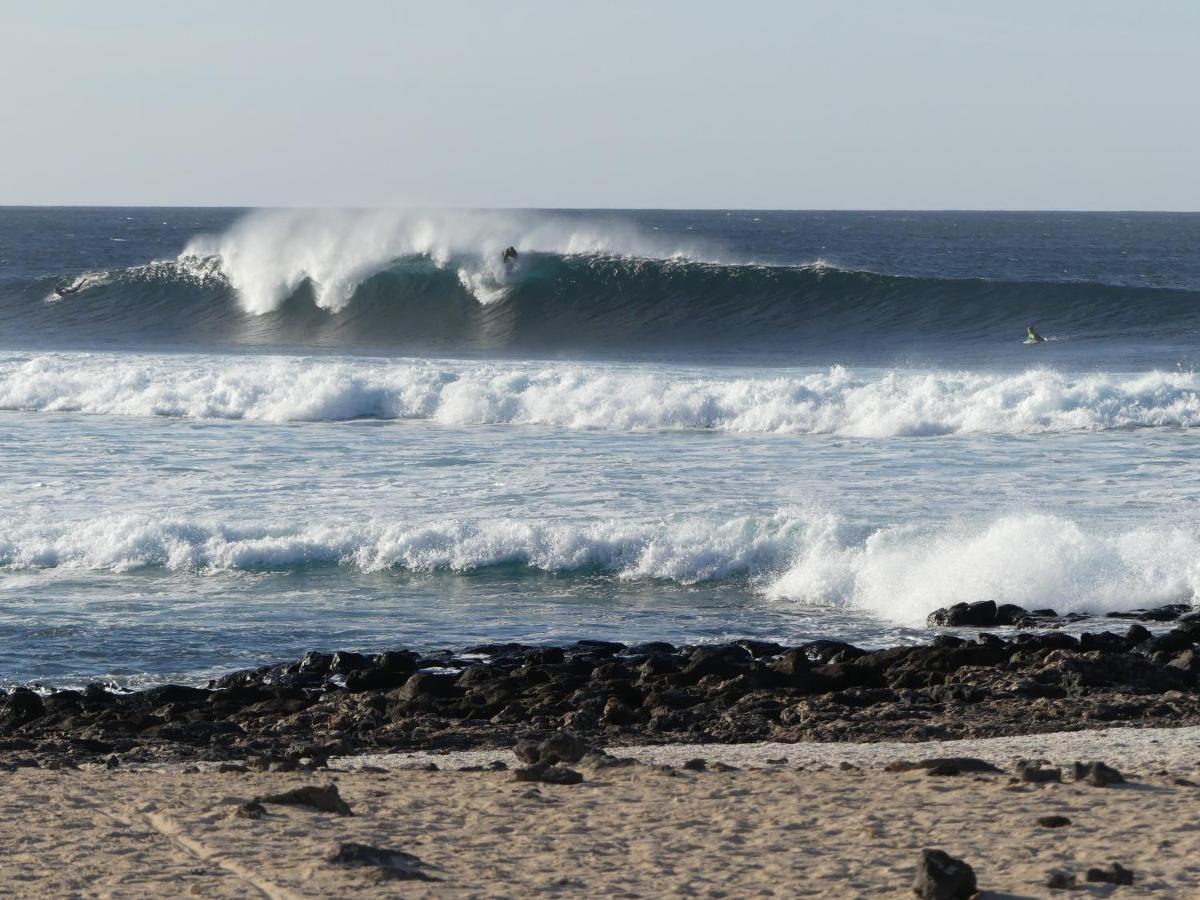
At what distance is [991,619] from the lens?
1116 centimetres

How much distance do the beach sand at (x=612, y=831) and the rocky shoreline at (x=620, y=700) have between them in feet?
2.71

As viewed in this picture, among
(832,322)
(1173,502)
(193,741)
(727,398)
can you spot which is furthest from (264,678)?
(832,322)

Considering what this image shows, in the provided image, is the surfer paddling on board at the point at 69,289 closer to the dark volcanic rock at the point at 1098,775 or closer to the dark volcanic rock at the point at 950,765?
the dark volcanic rock at the point at 950,765

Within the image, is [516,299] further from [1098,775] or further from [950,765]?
[1098,775]

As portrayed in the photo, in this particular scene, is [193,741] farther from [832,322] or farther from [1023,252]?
[1023,252]

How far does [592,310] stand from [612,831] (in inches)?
1113

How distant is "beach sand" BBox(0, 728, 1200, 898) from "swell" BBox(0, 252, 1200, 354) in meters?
24.0

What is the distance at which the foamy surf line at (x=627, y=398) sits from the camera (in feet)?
65.3

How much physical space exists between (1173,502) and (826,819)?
9162mm

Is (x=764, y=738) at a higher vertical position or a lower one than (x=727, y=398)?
lower

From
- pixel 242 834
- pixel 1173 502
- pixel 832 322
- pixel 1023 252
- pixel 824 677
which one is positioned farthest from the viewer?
pixel 1023 252

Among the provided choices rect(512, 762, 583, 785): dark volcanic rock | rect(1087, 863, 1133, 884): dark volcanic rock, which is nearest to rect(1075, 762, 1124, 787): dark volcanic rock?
rect(1087, 863, 1133, 884): dark volcanic rock

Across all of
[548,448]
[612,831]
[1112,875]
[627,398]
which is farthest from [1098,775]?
[627,398]

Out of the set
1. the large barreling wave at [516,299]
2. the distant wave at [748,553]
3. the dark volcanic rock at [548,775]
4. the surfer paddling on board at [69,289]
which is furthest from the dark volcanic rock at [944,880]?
the surfer paddling on board at [69,289]
